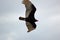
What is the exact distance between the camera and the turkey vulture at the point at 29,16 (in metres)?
39.6

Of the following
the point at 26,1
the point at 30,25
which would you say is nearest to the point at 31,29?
the point at 30,25

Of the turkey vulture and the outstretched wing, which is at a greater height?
the turkey vulture

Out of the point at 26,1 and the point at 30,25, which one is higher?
the point at 26,1

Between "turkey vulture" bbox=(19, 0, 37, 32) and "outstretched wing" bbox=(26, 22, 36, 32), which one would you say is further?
"outstretched wing" bbox=(26, 22, 36, 32)

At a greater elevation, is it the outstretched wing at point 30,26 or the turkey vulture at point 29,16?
the turkey vulture at point 29,16

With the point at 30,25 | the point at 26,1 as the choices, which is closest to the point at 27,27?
the point at 30,25

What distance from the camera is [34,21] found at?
39938mm

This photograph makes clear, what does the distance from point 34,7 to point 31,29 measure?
235 centimetres

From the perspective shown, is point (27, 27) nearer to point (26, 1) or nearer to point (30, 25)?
point (30, 25)

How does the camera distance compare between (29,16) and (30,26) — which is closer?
(29,16)

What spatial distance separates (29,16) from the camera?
40.1 meters

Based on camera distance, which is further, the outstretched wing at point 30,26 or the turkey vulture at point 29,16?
the outstretched wing at point 30,26

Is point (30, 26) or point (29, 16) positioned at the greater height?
point (29, 16)

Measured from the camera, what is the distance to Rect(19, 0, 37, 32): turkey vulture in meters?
39.6
